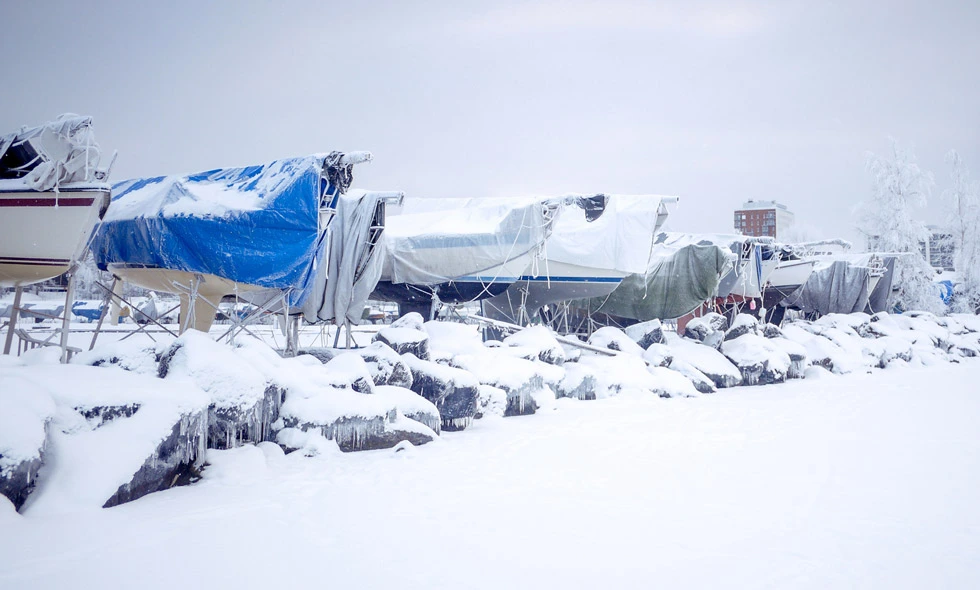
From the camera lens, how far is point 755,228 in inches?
2987

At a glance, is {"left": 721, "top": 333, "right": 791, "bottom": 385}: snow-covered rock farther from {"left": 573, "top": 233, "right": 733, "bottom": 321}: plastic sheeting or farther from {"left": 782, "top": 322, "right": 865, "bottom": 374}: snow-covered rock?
{"left": 573, "top": 233, "right": 733, "bottom": 321}: plastic sheeting

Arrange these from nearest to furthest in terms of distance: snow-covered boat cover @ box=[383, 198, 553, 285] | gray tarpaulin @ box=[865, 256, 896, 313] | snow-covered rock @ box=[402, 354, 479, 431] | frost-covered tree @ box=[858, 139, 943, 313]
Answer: snow-covered rock @ box=[402, 354, 479, 431], snow-covered boat cover @ box=[383, 198, 553, 285], gray tarpaulin @ box=[865, 256, 896, 313], frost-covered tree @ box=[858, 139, 943, 313]

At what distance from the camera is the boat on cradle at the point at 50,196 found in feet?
20.4

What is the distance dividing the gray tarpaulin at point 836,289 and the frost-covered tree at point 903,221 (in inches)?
281

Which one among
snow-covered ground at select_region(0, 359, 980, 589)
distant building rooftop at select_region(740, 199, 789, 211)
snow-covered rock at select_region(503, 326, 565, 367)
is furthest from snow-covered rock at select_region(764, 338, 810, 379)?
distant building rooftop at select_region(740, 199, 789, 211)

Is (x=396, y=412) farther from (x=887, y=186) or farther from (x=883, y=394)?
(x=887, y=186)

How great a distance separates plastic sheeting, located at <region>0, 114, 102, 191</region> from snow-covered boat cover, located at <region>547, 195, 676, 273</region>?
7829 mm

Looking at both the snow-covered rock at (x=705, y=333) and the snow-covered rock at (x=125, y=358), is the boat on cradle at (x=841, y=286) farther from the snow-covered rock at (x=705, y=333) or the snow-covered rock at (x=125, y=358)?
the snow-covered rock at (x=125, y=358)

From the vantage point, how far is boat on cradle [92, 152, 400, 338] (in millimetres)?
7211

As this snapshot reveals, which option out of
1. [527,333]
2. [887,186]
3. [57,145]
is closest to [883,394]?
[527,333]

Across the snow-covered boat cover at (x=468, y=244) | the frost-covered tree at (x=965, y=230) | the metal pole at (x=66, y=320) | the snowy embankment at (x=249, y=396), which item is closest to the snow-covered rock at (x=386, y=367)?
the snowy embankment at (x=249, y=396)

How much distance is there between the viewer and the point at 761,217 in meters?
75.2

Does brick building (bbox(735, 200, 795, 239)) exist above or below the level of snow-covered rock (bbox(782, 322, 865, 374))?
above

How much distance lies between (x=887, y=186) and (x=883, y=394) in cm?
2330
